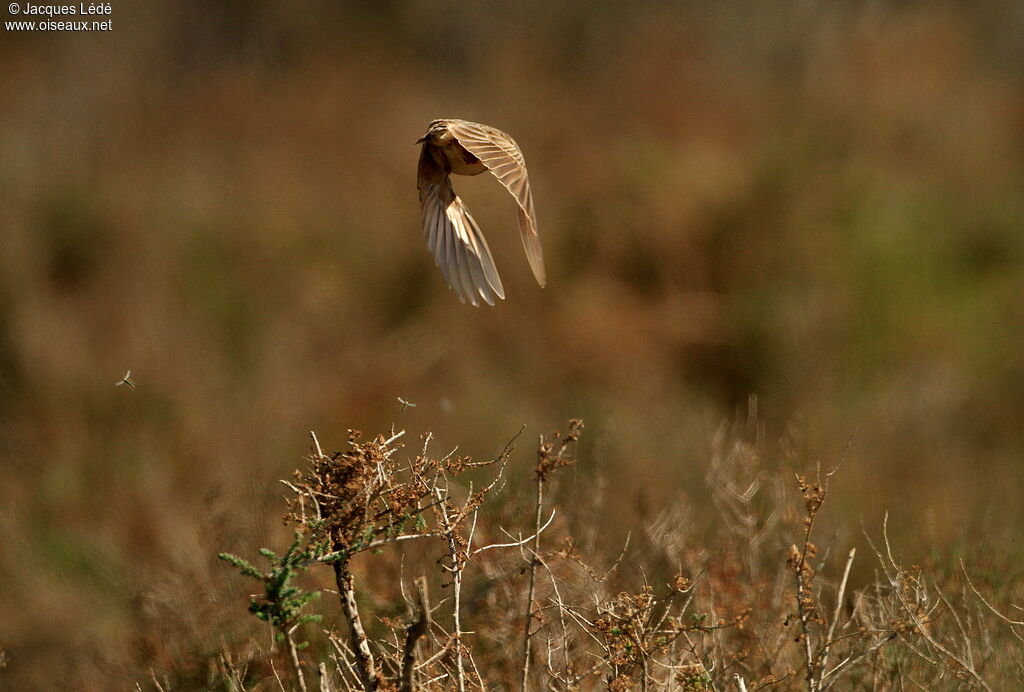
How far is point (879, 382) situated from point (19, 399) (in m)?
5.25

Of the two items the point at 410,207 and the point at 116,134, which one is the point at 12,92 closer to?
the point at 116,134

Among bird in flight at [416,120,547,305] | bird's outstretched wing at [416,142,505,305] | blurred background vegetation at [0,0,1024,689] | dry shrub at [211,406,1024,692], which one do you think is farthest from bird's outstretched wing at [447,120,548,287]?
blurred background vegetation at [0,0,1024,689]

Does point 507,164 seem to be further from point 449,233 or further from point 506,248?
point 506,248

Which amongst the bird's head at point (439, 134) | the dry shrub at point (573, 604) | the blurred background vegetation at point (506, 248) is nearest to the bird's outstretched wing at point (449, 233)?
the bird's head at point (439, 134)

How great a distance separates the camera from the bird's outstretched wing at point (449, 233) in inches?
125

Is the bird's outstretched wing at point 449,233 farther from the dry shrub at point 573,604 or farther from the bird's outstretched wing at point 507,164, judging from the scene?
the dry shrub at point 573,604

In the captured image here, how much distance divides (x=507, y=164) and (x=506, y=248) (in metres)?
6.24

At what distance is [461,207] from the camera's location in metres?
3.24

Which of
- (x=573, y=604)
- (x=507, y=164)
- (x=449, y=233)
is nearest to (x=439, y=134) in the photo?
(x=507, y=164)

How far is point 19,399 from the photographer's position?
318 inches

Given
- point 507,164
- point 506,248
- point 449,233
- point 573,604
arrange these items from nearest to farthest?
1. point 507,164
2. point 573,604
3. point 449,233
4. point 506,248

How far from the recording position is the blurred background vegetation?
7562 mm

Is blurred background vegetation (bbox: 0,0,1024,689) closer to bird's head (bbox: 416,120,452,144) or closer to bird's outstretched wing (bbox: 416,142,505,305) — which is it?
Answer: bird's outstretched wing (bbox: 416,142,505,305)

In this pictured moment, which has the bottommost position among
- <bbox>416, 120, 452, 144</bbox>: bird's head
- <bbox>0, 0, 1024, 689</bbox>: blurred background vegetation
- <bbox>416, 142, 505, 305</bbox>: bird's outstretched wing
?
<bbox>0, 0, 1024, 689</bbox>: blurred background vegetation
